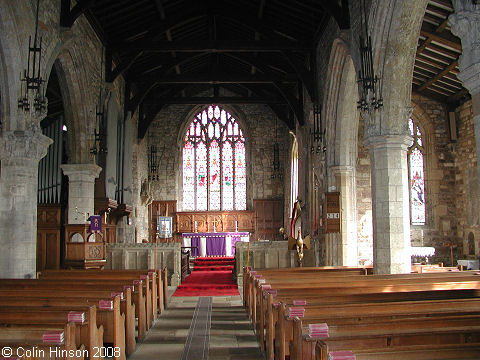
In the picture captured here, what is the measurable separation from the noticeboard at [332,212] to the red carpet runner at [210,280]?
2.39 meters

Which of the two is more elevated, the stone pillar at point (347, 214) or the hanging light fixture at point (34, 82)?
the hanging light fixture at point (34, 82)

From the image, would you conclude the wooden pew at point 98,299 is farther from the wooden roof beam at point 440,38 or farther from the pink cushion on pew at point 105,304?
the wooden roof beam at point 440,38

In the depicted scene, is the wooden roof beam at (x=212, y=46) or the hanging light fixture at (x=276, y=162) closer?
the wooden roof beam at (x=212, y=46)

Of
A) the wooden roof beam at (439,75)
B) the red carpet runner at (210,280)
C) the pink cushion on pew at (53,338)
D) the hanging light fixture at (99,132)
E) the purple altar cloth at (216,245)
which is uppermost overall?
the wooden roof beam at (439,75)

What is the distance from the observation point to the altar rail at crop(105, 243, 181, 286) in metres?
11.6

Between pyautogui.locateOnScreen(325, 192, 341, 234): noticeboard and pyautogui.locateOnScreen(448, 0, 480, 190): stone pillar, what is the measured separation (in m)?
6.22

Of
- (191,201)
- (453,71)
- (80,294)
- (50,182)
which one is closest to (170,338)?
(80,294)

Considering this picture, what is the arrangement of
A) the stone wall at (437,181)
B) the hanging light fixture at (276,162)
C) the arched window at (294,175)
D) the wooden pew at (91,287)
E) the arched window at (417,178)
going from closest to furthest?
the wooden pew at (91,287)
the stone wall at (437,181)
the arched window at (417,178)
the arched window at (294,175)
the hanging light fixture at (276,162)

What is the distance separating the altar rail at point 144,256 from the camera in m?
11.6

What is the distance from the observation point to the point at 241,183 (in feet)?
65.7

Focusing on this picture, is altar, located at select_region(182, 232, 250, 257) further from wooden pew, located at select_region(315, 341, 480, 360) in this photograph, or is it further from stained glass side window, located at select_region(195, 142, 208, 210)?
wooden pew, located at select_region(315, 341, 480, 360)

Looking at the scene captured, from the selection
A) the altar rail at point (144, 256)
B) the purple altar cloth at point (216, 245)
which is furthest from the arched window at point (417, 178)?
the altar rail at point (144, 256)

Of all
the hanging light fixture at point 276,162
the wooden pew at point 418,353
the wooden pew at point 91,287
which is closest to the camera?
the wooden pew at point 418,353

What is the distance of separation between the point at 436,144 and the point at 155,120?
10497 millimetres
